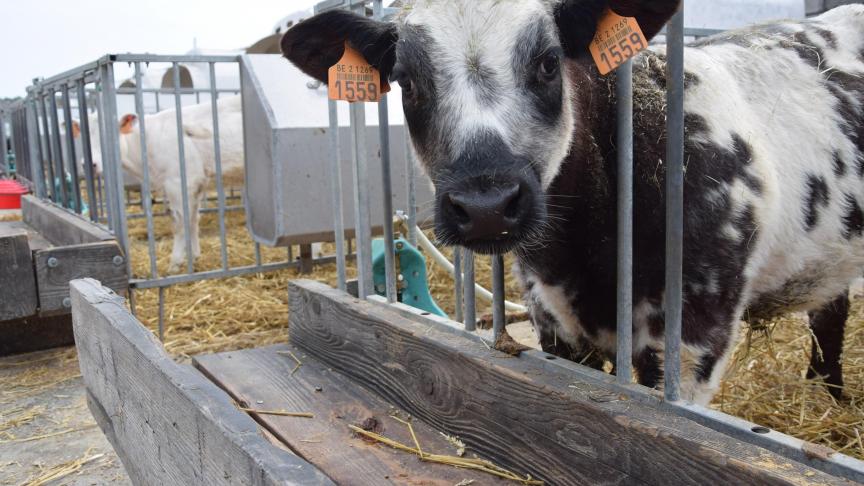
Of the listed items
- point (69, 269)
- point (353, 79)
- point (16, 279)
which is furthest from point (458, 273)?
point (16, 279)

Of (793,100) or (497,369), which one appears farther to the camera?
(793,100)

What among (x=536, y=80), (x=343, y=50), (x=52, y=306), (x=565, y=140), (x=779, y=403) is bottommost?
(x=779, y=403)

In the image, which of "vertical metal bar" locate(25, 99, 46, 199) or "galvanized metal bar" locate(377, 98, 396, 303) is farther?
"vertical metal bar" locate(25, 99, 46, 199)

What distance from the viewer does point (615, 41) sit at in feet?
6.13

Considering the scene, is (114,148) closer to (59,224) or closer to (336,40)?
(59,224)

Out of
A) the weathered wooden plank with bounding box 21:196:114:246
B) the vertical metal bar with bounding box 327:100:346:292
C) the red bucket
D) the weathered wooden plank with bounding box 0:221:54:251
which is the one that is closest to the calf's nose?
the vertical metal bar with bounding box 327:100:346:292

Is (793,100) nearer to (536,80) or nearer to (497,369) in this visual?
(536,80)

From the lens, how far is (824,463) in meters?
1.29

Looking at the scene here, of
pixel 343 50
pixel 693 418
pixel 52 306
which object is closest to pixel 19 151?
pixel 52 306

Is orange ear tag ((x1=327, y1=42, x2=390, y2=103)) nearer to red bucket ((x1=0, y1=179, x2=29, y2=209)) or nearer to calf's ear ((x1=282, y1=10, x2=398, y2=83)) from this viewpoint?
calf's ear ((x1=282, y1=10, x2=398, y2=83))

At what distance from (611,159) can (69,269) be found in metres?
3.16

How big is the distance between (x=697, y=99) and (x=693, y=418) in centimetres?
116

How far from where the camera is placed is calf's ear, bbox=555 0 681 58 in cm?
192

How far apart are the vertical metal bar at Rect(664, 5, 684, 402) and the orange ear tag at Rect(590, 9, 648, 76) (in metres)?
0.19
